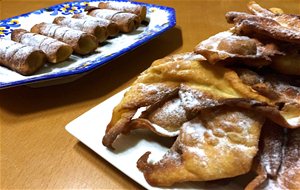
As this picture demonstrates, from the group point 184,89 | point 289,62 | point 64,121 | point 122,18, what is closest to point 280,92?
point 289,62

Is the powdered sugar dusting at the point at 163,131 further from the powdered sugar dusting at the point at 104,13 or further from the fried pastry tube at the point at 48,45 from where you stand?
the powdered sugar dusting at the point at 104,13

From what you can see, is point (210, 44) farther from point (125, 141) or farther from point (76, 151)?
point (76, 151)

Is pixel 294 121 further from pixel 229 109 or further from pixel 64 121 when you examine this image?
pixel 64 121

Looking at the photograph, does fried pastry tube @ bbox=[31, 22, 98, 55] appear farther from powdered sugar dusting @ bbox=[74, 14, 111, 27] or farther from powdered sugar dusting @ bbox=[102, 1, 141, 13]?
powdered sugar dusting @ bbox=[102, 1, 141, 13]

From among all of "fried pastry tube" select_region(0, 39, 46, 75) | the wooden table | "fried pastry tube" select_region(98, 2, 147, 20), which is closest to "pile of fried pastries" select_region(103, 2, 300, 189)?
the wooden table

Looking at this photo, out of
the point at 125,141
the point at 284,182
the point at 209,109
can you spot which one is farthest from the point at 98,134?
the point at 284,182

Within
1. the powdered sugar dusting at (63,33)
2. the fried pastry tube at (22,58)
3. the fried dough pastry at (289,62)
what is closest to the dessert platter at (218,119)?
the fried dough pastry at (289,62)
